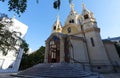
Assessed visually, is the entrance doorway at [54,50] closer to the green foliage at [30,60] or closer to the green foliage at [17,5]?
the green foliage at [30,60]

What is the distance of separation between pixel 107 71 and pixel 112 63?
2.78 metres

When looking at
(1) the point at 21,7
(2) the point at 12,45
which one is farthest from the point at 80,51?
(1) the point at 21,7

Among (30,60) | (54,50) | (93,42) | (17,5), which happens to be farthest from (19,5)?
(30,60)

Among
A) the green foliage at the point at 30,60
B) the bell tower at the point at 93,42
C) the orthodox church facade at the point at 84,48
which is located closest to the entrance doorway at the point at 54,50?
the orthodox church facade at the point at 84,48

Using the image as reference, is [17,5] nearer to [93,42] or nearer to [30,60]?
Result: [93,42]

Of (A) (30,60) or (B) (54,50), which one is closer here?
(B) (54,50)

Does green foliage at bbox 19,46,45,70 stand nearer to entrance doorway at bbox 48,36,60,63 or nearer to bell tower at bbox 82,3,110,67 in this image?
entrance doorway at bbox 48,36,60,63

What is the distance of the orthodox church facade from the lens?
64.2 ft

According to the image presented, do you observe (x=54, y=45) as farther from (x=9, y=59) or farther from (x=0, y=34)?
(x=0, y=34)

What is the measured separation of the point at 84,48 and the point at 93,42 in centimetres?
223

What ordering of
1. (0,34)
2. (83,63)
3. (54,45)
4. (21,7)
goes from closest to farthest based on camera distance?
(21,7) < (0,34) < (83,63) < (54,45)

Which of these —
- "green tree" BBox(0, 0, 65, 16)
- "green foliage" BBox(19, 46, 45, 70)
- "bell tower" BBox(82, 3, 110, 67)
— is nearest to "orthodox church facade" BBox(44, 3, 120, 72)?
"bell tower" BBox(82, 3, 110, 67)

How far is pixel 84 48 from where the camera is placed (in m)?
21.8

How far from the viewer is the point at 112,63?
22.3m
